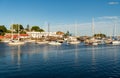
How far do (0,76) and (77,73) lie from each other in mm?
12913

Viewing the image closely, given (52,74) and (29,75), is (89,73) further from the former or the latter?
(29,75)

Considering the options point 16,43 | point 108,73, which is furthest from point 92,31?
point 108,73

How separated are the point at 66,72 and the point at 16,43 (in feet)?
338

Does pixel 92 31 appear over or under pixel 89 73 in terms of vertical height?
over

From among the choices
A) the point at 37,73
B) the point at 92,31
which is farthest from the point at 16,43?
the point at 37,73

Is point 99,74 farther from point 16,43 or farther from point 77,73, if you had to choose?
point 16,43

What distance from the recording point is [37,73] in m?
36.6

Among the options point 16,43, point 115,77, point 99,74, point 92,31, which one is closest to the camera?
point 115,77

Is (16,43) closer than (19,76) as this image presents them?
No

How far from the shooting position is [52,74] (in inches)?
1391

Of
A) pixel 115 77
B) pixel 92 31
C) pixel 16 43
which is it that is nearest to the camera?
pixel 115 77

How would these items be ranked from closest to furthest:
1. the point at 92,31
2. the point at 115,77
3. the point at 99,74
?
1. the point at 115,77
2. the point at 99,74
3. the point at 92,31

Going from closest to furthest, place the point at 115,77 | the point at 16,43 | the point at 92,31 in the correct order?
the point at 115,77
the point at 16,43
the point at 92,31

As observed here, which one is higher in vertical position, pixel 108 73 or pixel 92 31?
pixel 92 31
